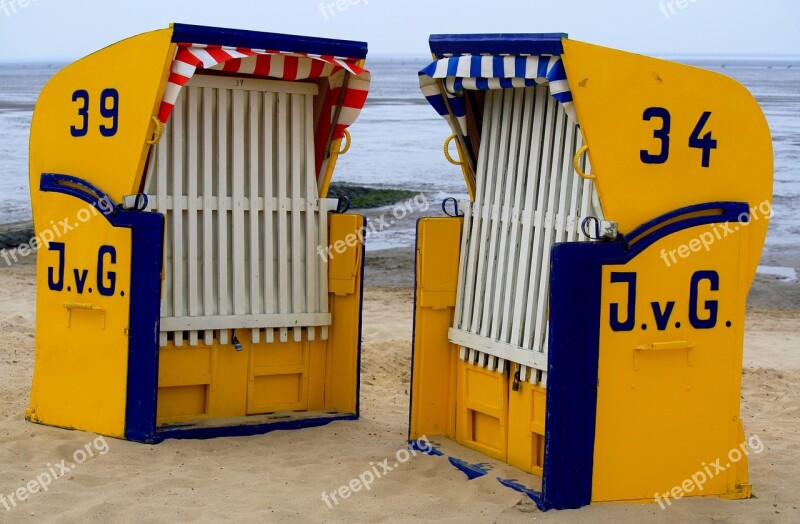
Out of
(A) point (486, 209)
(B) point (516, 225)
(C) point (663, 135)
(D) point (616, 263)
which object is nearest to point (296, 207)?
(A) point (486, 209)

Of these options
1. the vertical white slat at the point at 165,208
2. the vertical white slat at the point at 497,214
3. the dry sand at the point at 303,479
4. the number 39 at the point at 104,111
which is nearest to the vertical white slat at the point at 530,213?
the vertical white slat at the point at 497,214

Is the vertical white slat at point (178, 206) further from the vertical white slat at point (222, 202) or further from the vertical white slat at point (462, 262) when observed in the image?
the vertical white slat at point (462, 262)

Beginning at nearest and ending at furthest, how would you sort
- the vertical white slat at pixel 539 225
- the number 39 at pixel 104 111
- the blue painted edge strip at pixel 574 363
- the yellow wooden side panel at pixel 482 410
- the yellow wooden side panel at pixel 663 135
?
1. the blue painted edge strip at pixel 574 363
2. the yellow wooden side panel at pixel 663 135
3. the vertical white slat at pixel 539 225
4. the yellow wooden side panel at pixel 482 410
5. the number 39 at pixel 104 111

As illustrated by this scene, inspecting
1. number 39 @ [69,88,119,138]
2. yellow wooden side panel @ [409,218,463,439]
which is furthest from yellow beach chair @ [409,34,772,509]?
number 39 @ [69,88,119,138]

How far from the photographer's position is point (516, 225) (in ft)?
21.8

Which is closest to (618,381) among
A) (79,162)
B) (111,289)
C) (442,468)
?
(442,468)

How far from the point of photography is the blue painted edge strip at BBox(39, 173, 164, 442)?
6.71 metres

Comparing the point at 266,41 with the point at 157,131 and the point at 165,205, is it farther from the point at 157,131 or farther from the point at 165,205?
the point at 165,205

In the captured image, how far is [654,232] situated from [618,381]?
78cm

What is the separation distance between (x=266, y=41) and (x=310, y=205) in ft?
3.83

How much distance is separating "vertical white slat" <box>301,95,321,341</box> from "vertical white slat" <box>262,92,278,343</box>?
8.9 inches

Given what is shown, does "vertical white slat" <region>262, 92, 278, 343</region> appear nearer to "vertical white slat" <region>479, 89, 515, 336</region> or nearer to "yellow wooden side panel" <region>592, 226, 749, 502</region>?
"vertical white slat" <region>479, 89, 515, 336</region>

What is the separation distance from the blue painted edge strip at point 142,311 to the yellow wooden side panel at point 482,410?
1.84 metres

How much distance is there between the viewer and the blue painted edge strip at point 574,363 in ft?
18.8
